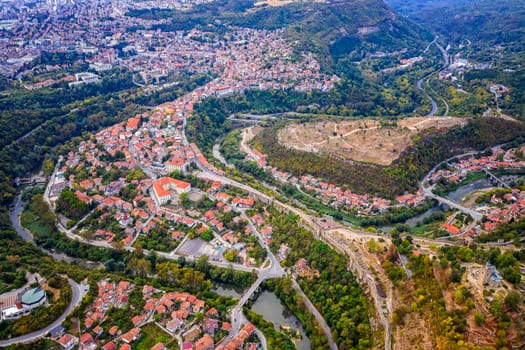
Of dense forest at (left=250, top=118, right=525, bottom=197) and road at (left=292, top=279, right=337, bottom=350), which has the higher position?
dense forest at (left=250, top=118, right=525, bottom=197)

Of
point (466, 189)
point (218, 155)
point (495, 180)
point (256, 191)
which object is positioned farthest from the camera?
point (218, 155)

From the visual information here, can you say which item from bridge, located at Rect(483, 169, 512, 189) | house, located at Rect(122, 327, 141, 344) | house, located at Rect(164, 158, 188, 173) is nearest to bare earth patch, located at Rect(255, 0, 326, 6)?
house, located at Rect(164, 158, 188, 173)

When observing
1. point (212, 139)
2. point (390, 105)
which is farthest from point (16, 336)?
point (390, 105)

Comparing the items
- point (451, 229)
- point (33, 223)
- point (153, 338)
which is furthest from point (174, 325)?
point (451, 229)

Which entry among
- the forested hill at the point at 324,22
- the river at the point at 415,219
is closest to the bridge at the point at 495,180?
the river at the point at 415,219

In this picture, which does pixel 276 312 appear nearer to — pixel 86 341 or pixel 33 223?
pixel 86 341

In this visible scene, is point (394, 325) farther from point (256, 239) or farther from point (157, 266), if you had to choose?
point (157, 266)

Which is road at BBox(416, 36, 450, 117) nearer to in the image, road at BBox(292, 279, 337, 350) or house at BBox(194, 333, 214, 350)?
road at BBox(292, 279, 337, 350)
